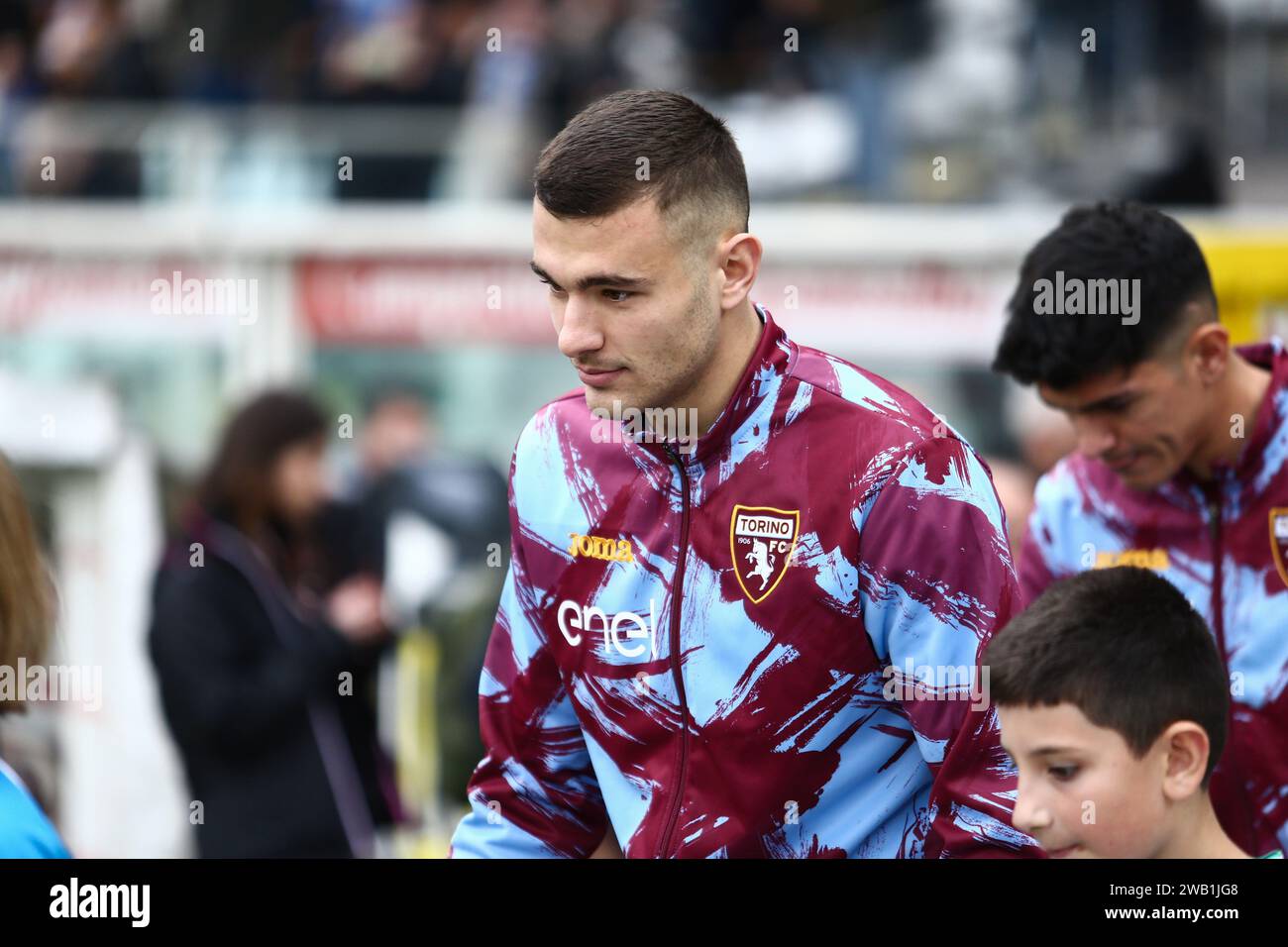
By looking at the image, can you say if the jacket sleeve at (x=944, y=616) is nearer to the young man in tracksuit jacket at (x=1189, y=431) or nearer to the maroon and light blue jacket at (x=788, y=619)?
the maroon and light blue jacket at (x=788, y=619)

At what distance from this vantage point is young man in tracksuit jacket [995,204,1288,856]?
3344mm

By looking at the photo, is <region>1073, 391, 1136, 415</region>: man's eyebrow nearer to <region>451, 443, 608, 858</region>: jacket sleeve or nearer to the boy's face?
the boy's face

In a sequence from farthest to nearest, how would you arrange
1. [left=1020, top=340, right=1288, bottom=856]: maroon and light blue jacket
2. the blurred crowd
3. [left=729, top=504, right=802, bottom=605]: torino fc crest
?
the blurred crowd → [left=1020, top=340, right=1288, bottom=856]: maroon and light blue jacket → [left=729, top=504, right=802, bottom=605]: torino fc crest

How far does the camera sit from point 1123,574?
9.78 feet

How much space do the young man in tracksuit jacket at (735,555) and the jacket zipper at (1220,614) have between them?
2.70ft

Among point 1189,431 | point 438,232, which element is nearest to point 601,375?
point 1189,431

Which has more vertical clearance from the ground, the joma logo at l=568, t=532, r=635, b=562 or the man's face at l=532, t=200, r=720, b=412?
the man's face at l=532, t=200, r=720, b=412

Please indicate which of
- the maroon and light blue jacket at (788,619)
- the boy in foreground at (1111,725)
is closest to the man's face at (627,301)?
the maroon and light blue jacket at (788,619)

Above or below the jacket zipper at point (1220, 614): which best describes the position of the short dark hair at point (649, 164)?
above

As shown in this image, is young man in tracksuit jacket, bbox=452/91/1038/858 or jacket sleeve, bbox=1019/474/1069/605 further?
jacket sleeve, bbox=1019/474/1069/605

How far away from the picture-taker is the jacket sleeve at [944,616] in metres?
2.64

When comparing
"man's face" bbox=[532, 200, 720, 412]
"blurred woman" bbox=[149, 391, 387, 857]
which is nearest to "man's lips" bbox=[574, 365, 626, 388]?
"man's face" bbox=[532, 200, 720, 412]
